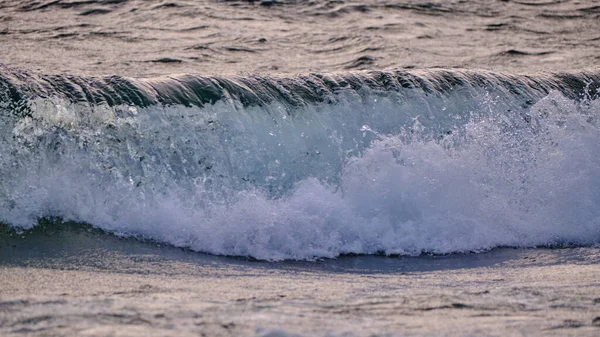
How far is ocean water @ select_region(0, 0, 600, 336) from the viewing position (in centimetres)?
351

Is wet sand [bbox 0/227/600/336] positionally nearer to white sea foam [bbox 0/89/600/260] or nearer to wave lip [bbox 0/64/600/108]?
white sea foam [bbox 0/89/600/260]

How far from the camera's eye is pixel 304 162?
6336 millimetres

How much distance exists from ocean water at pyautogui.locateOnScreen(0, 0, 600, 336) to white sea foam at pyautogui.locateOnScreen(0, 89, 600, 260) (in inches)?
0.6

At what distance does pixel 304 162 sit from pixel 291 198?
571 mm

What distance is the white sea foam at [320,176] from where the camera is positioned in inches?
217

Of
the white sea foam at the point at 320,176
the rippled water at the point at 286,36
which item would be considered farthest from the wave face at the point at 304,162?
the rippled water at the point at 286,36

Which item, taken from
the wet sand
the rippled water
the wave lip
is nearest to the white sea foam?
the wave lip

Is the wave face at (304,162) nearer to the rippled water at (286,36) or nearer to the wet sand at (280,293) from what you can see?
the wet sand at (280,293)

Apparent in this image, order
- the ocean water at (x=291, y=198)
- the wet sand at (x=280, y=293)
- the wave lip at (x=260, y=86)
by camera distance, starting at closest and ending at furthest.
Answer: the wet sand at (x=280, y=293), the ocean water at (x=291, y=198), the wave lip at (x=260, y=86)

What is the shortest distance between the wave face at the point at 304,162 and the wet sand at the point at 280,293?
335 millimetres

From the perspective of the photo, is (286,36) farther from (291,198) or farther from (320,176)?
(291,198)

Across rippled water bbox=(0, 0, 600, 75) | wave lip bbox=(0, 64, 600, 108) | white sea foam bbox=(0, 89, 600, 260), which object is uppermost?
rippled water bbox=(0, 0, 600, 75)

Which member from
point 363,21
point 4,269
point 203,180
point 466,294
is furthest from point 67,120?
point 363,21

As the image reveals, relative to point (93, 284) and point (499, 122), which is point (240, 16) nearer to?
point (499, 122)
